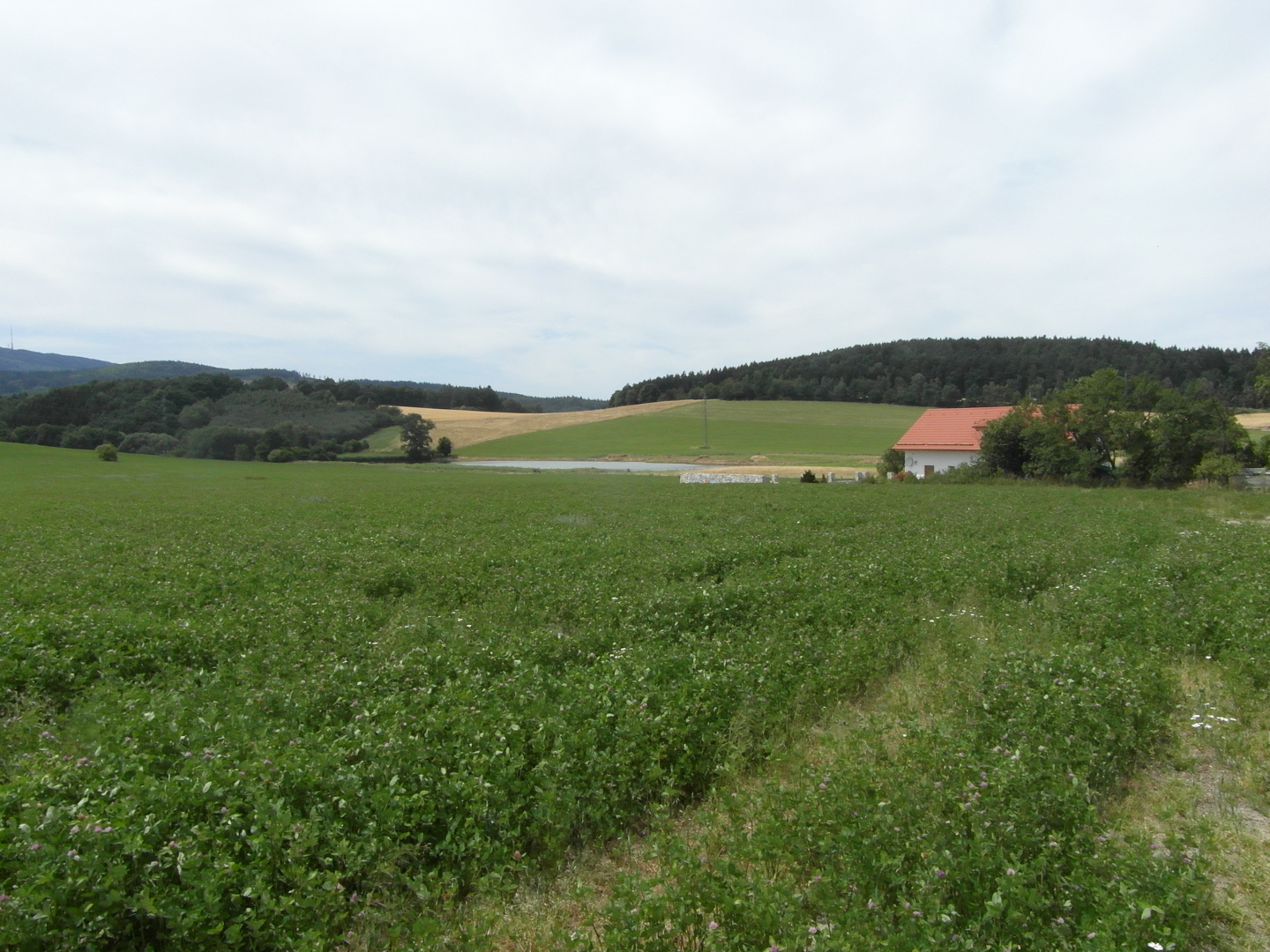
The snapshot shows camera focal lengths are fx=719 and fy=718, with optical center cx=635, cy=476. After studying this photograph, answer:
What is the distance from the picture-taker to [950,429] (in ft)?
191

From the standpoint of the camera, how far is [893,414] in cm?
11062

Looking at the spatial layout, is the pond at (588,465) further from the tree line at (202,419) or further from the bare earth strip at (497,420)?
the bare earth strip at (497,420)

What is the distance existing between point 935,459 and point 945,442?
177cm

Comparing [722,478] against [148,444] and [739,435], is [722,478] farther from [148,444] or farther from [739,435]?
[148,444]

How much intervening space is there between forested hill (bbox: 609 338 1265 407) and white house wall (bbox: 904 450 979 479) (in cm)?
5662

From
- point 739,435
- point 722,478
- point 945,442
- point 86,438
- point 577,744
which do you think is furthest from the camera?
point 739,435

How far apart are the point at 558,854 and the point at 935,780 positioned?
2768mm

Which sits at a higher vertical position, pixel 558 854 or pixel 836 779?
pixel 836 779

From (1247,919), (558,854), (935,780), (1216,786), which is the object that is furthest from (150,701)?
(1216,786)

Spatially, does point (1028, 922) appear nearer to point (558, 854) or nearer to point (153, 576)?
point (558, 854)

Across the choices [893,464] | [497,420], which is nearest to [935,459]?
[893,464]

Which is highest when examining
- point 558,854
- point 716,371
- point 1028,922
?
point 716,371

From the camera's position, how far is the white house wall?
2147 inches

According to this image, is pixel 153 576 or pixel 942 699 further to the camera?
pixel 153 576
